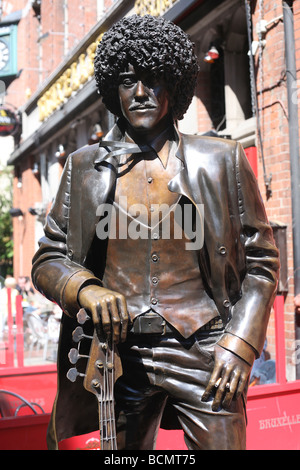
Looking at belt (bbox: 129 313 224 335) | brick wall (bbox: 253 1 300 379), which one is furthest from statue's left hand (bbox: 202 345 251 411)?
brick wall (bbox: 253 1 300 379)

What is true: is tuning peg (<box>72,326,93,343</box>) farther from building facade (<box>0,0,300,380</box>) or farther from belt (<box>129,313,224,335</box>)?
building facade (<box>0,0,300,380</box>)

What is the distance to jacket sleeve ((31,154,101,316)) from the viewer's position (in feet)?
6.56

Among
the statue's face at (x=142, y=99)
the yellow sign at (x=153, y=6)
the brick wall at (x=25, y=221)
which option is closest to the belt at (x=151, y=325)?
the statue's face at (x=142, y=99)

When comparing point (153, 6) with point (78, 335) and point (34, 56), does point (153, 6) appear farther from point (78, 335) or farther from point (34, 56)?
point (34, 56)

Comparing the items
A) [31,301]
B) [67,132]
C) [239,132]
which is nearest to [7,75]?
[67,132]

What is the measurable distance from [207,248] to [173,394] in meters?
0.51

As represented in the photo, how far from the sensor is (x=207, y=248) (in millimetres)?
2055

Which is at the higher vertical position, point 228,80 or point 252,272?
point 228,80

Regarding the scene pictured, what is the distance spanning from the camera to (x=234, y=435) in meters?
1.93

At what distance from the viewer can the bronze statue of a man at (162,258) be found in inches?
78.9

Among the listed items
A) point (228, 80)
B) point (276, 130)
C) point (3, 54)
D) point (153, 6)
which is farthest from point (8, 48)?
point (276, 130)

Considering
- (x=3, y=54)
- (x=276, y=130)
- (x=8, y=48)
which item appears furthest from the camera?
(x=3, y=54)

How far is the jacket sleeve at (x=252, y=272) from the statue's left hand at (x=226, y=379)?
0.04 metres

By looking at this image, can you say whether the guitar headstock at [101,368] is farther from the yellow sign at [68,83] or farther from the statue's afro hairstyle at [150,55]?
the yellow sign at [68,83]
